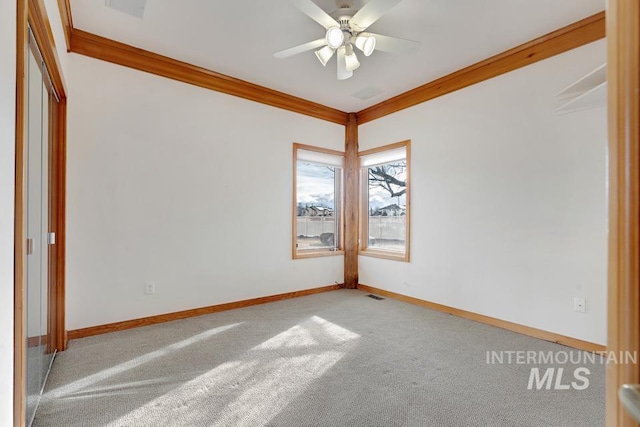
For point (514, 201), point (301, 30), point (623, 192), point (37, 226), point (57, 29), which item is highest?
point (301, 30)

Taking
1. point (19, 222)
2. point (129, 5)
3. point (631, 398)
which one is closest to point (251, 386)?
point (19, 222)

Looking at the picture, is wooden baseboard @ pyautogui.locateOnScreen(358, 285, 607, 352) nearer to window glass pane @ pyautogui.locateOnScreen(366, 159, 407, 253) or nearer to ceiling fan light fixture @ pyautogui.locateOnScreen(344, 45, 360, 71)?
window glass pane @ pyautogui.locateOnScreen(366, 159, 407, 253)

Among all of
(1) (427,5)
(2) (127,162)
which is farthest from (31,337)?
(1) (427,5)

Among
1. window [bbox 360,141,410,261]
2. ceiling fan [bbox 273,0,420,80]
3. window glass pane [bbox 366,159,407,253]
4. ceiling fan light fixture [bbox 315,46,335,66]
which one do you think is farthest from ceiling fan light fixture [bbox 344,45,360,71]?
window glass pane [bbox 366,159,407,253]

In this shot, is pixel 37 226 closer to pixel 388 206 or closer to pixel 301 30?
pixel 301 30

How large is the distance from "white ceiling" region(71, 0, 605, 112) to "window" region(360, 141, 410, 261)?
1124 mm

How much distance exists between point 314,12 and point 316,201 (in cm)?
284

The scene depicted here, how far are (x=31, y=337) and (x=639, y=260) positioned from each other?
244cm

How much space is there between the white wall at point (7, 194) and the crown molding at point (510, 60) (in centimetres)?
363

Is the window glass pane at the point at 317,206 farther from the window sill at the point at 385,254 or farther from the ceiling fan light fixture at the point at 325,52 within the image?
the ceiling fan light fixture at the point at 325,52

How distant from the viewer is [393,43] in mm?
2494

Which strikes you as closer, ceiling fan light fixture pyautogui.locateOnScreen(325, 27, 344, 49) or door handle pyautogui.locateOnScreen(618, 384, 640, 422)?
door handle pyautogui.locateOnScreen(618, 384, 640, 422)

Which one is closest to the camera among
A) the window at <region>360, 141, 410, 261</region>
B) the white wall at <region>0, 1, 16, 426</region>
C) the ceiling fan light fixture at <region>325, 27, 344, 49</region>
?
the white wall at <region>0, 1, 16, 426</region>

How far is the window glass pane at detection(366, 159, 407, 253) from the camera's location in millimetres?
4375
